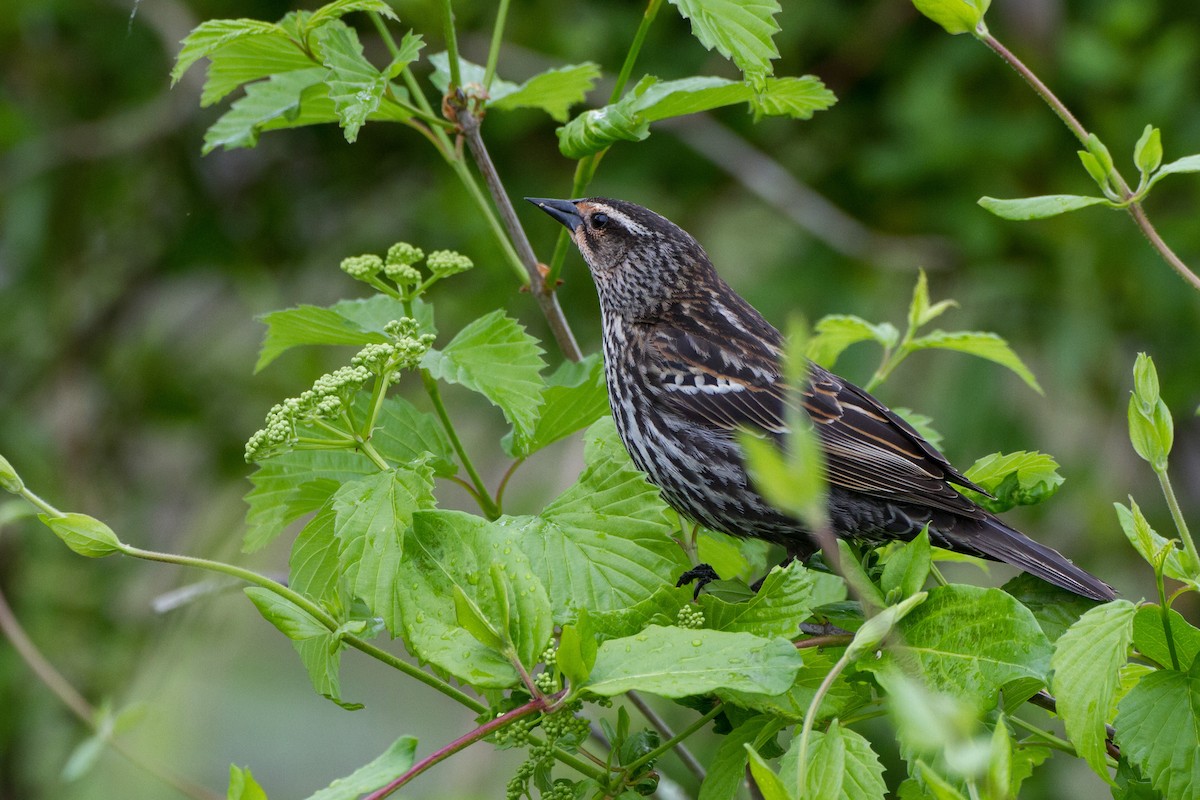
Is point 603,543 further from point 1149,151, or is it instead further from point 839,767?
point 1149,151

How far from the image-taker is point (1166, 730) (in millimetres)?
1435

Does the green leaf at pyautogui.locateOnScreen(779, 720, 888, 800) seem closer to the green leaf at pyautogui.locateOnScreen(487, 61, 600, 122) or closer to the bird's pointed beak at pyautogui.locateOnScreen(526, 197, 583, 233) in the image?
the green leaf at pyautogui.locateOnScreen(487, 61, 600, 122)

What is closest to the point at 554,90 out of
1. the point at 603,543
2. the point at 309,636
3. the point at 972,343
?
the point at 972,343

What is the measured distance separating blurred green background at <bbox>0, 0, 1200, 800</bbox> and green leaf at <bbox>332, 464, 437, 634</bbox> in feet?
9.48

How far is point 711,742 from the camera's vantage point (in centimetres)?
464

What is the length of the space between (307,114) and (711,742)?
3.12 meters

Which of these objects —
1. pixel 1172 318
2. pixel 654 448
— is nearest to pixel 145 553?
pixel 654 448

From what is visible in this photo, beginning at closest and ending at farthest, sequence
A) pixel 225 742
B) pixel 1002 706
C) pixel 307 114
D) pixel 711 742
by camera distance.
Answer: pixel 1002 706 < pixel 307 114 < pixel 711 742 < pixel 225 742

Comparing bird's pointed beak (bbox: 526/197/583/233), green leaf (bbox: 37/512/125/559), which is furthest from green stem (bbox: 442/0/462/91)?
bird's pointed beak (bbox: 526/197/583/233)

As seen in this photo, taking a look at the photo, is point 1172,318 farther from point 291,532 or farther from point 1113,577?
point 291,532

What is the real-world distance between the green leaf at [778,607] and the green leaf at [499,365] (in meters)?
0.48

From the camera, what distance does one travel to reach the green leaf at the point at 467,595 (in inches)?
53.7

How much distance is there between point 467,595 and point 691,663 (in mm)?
258

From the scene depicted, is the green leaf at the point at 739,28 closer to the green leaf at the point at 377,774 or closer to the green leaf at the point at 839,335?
the green leaf at the point at 839,335
